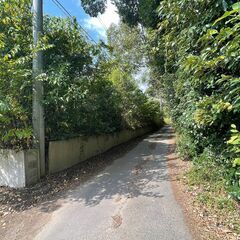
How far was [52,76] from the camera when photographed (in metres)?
6.78

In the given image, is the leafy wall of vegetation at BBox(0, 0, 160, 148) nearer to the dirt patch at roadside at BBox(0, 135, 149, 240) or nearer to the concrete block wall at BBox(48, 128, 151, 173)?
the concrete block wall at BBox(48, 128, 151, 173)

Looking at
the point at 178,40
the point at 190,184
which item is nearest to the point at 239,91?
the point at 178,40

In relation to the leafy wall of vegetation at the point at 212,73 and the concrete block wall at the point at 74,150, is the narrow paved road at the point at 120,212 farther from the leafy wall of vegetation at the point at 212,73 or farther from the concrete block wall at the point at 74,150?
the concrete block wall at the point at 74,150

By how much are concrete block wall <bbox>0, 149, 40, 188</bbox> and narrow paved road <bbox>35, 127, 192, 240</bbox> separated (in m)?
1.32

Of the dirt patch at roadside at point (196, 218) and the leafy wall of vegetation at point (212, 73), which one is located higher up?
Answer: the leafy wall of vegetation at point (212, 73)

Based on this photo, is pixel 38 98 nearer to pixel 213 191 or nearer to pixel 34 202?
pixel 34 202

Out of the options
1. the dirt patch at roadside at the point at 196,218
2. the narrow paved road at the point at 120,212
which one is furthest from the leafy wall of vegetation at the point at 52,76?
the dirt patch at roadside at the point at 196,218

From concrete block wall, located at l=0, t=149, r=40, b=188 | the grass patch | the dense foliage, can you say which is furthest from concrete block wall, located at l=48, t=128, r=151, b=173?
the dense foliage

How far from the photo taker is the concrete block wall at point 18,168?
21.4ft

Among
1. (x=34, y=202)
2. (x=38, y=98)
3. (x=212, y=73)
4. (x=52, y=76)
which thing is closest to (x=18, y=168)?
(x=34, y=202)

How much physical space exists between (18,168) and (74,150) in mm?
2546

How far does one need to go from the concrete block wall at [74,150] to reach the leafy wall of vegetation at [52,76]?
12.1 inches

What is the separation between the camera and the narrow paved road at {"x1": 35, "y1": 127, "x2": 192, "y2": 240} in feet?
13.1

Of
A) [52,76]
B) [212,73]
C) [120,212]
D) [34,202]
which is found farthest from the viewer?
[52,76]
